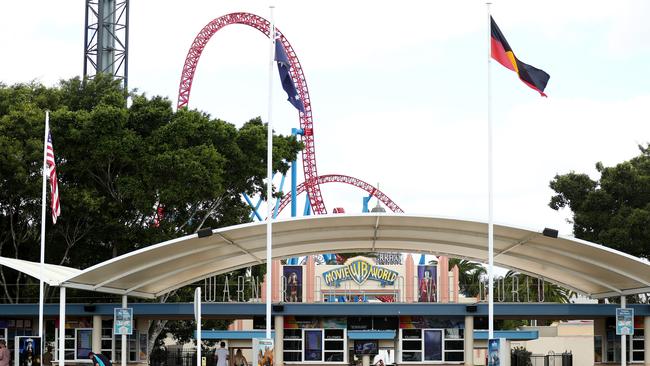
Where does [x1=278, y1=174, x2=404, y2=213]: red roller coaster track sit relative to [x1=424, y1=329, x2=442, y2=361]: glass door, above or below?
above

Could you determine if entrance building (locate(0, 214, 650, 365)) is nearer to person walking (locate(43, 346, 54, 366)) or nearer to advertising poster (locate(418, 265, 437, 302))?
person walking (locate(43, 346, 54, 366))

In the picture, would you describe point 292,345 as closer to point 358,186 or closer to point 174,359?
point 174,359

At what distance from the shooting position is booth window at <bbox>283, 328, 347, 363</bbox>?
1539 inches

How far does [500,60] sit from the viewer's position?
1104 inches

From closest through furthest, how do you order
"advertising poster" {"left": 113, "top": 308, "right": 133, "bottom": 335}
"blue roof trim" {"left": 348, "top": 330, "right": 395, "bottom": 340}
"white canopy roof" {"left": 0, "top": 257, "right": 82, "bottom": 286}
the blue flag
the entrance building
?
the blue flag
"white canopy roof" {"left": 0, "top": 257, "right": 82, "bottom": 286}
the entrance building
"advertising poster" {"left": 113, "top": 308, "right": 133, "bottom": 335}
"blue roof trim" {"left": 348, "top": 330, "right": 395, "bottom": 340}

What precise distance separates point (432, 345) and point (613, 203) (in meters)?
23.5

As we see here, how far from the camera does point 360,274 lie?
51469 mm

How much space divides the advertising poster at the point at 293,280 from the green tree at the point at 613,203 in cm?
1706

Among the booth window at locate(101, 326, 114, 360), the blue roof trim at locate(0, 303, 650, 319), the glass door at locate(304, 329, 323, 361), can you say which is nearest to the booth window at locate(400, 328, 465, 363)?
the blue roof trim at locate(0, 303, 650, 319)

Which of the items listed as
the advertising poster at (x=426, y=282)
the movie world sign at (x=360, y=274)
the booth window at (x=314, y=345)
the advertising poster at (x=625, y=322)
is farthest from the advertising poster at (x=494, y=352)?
the advertising poster at (x=426, y=282)

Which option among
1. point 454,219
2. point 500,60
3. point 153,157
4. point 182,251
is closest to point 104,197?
point 153,157

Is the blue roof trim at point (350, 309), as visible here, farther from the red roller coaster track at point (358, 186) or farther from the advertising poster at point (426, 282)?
the red roller coaster track at point (358, 186)

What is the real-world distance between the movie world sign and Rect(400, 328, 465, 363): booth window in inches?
466

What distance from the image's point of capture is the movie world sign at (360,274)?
51406 millimetres
